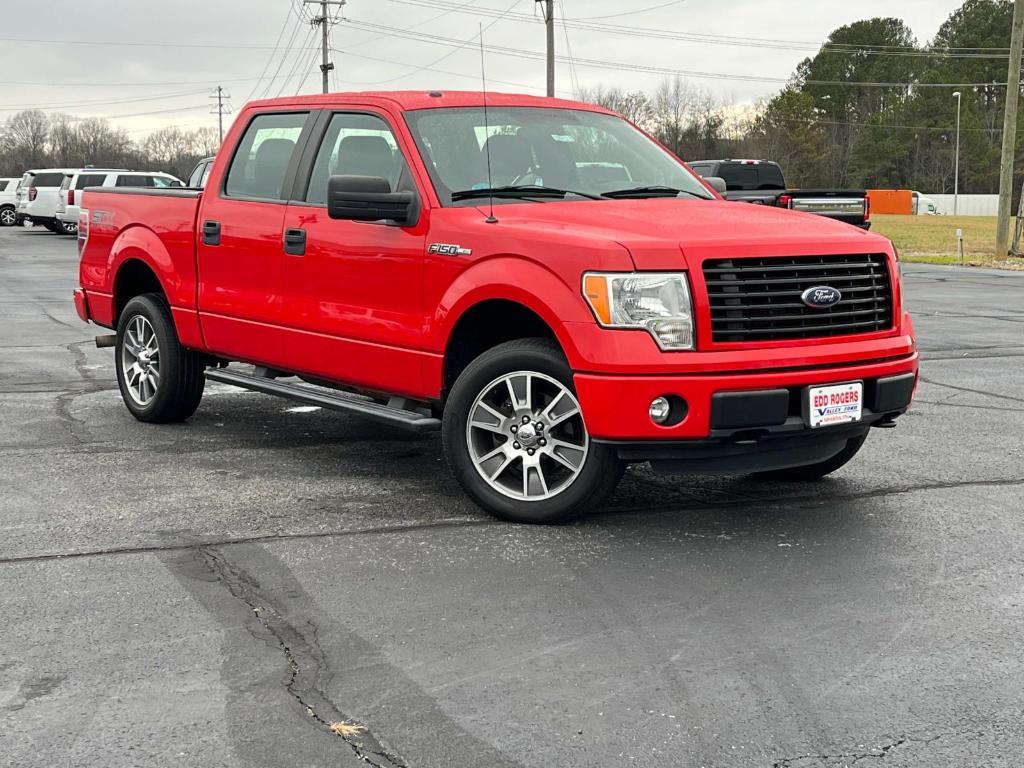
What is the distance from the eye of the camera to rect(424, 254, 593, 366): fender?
5.35 metres

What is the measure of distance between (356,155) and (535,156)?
3.13 feet

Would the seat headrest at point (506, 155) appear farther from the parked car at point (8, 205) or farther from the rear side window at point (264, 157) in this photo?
the parked car at point (8, 205)

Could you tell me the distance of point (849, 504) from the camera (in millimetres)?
6121

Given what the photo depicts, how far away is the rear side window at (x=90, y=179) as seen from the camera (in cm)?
3536

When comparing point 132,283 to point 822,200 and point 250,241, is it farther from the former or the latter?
point 822,200

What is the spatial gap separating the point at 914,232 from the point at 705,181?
4303cm

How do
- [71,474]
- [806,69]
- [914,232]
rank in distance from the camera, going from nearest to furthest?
[71,474] < [914,232] < [806,69]

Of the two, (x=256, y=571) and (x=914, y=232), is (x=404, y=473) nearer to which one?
(x=256, y=571)

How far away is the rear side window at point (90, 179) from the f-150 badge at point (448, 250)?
31334mm

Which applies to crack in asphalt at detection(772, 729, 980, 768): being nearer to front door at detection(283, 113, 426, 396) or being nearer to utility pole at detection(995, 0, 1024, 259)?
front door at detection(283, 113, 426, 396)

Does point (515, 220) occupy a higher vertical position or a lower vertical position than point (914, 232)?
higher

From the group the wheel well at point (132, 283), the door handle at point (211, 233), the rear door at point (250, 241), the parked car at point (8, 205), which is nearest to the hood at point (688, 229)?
the rear door at point (250, 241)

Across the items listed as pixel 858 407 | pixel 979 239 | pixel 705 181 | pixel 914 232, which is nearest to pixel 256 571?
pixel 858 407

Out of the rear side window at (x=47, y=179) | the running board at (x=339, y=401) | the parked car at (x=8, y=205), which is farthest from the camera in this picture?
the parked car at (x=8, y=205)
